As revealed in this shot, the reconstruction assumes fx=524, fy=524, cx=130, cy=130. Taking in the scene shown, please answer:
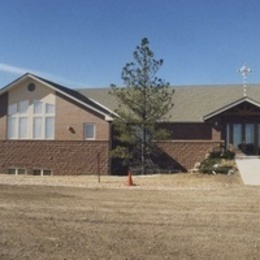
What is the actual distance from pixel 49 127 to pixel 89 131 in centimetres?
263

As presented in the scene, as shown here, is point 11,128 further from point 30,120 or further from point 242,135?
point 242,135

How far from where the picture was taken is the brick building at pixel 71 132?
31141mm

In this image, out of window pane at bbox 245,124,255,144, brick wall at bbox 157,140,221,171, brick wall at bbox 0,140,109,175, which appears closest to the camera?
brick wall at bbox 0,140,109,175

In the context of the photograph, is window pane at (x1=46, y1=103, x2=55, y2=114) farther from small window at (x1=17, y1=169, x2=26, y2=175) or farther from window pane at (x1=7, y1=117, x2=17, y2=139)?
small window at (x1=17, y1=169, x2=26, y2=175)

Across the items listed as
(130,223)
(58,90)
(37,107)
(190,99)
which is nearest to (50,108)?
(37,107)

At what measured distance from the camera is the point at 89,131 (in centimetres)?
3192

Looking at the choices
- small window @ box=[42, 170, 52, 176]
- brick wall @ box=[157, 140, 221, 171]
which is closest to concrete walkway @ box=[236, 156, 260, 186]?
brick wall @ box=[157, 140, 221, 171]

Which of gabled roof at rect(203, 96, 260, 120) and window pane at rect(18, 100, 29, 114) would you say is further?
window pane at rect(18, 100, 29, 114)

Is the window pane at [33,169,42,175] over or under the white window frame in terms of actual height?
under

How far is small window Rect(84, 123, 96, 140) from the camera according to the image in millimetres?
31781

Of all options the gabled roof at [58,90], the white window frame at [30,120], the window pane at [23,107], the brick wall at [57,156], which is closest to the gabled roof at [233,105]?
the gabled roof at [58,90]

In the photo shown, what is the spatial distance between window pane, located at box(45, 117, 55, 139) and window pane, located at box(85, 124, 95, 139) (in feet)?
7.15

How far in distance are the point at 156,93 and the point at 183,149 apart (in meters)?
4.26

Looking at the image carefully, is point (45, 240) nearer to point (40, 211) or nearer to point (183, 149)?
point (40, 211)
